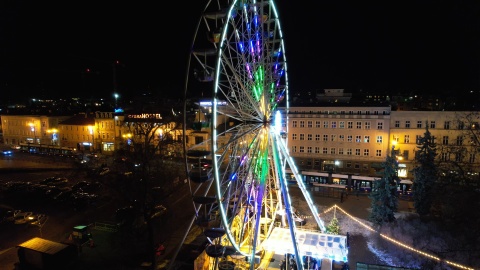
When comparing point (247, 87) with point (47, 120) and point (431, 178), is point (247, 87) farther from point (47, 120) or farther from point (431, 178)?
point (47, 120)

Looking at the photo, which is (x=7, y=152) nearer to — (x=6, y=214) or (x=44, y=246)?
(x=6, y=214)

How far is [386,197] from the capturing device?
24391 mm

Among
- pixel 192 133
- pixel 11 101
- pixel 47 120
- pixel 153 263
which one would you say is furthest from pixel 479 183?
pixel 11 101

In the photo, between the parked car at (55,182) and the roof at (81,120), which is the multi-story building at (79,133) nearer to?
the roof at (81,120)

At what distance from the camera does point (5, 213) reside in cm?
2569

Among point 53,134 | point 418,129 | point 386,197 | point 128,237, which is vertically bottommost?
point 128,237

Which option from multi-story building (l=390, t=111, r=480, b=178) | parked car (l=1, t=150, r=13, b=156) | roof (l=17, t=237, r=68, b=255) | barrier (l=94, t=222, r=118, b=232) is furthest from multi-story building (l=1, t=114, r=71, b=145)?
multi-story building (l=390, t=111, r=480, b=178)

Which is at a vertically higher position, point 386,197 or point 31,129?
point 31,129

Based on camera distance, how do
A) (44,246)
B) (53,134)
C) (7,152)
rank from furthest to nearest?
(53,134), (7,152), (44,246)

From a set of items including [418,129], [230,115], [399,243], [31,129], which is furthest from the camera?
[31,129]

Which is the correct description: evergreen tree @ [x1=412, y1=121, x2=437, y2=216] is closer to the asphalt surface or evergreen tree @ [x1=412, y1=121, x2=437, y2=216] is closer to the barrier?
the asphalt surface

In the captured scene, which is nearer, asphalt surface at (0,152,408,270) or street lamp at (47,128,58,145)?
asphalt surface at (0,152,408,270)

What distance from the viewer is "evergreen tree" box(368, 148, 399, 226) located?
2436cm

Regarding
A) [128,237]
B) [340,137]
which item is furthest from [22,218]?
[340,137]
